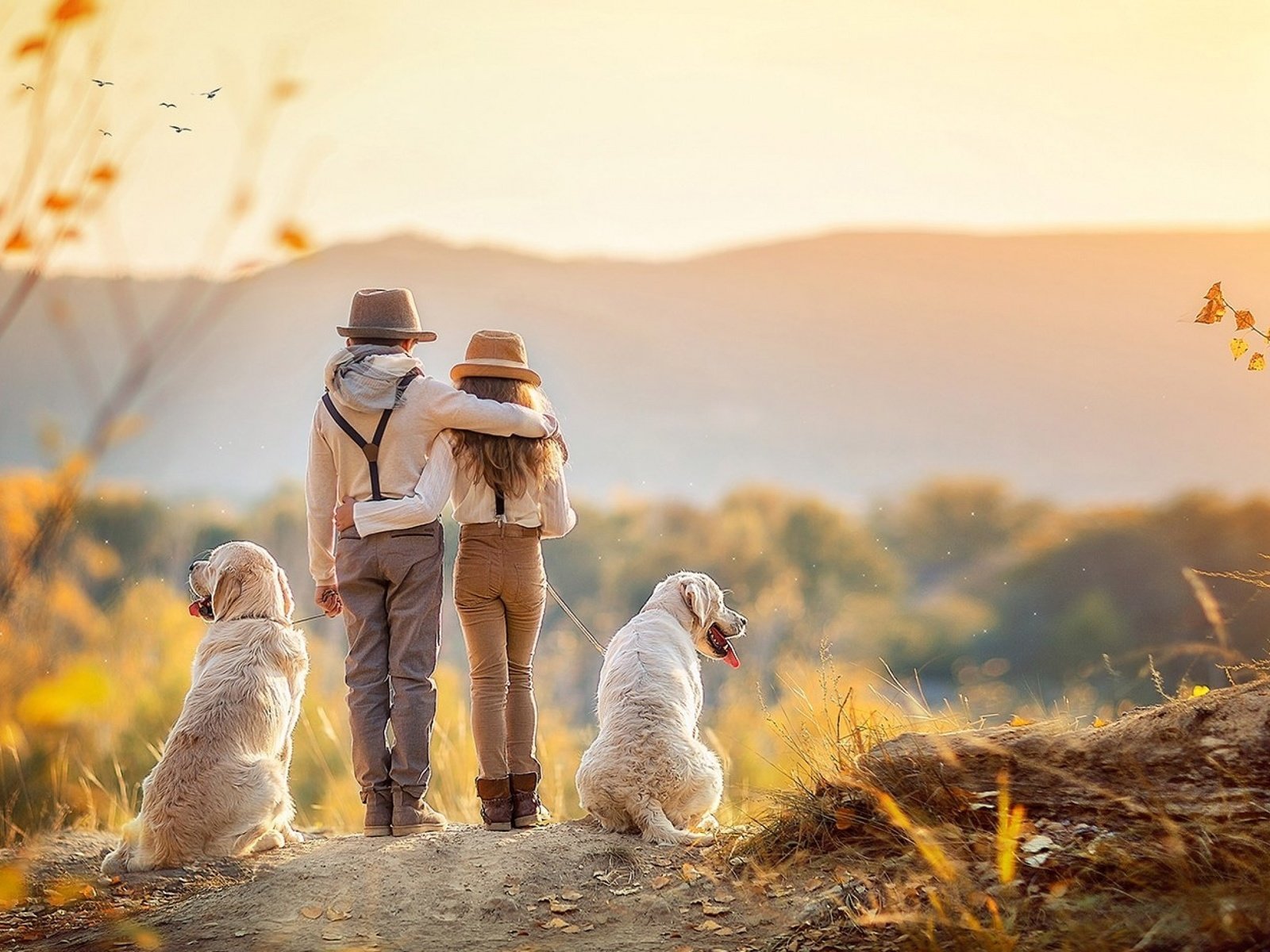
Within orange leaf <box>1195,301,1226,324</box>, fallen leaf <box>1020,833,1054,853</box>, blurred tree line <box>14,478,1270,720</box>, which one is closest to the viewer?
fallen leaf <box>1020,833,1054,853</box>

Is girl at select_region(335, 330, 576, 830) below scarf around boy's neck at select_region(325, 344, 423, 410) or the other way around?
below

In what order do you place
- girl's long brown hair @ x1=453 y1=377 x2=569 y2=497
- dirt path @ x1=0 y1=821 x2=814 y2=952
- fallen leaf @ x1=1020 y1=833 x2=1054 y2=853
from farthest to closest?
girl's long brown hair @ x1=453 y1=377 x2=569 y2=497
dirt path @ x1=0 y1=821 x2=814 y2=952
fallen leaf @ x1=1020 y1=833 x2=1054 y2=853

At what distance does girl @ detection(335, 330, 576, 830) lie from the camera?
617cm

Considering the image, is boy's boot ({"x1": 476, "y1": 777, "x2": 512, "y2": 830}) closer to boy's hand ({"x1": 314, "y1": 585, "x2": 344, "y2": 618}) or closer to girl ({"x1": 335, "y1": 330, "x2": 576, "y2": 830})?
girl ({"x1": 335, "y1": 330, "x2": 576, "y2": 830})

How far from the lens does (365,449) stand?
20.1ft

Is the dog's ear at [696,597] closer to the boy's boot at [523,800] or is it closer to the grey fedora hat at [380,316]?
the boy's boot at [523,800]

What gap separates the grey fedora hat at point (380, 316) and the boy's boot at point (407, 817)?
2.19 m

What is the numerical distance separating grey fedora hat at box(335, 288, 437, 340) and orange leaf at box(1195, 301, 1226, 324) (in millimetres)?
3568

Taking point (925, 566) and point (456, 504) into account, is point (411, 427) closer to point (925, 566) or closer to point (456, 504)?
point (456, 504)

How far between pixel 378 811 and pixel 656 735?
4.65ft

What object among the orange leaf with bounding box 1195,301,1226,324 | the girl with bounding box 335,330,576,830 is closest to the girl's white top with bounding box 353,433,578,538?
the girl with bounding box 335,330,576,830

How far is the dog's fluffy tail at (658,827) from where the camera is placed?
5879mm

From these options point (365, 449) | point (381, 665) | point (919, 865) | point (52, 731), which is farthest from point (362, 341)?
point (919, 865)

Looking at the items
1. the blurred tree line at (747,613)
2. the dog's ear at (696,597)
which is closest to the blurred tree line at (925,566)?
the blurred tree line at (747,613)
